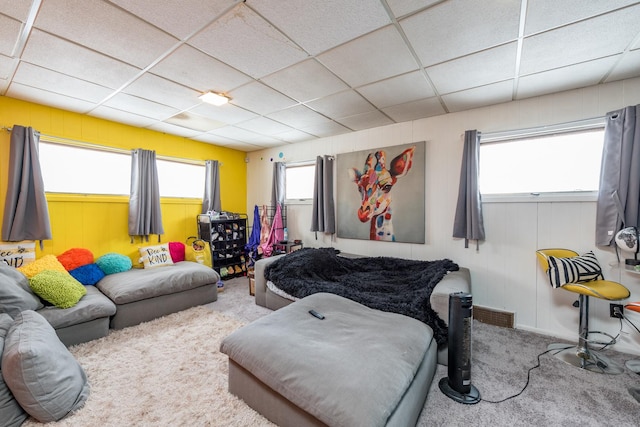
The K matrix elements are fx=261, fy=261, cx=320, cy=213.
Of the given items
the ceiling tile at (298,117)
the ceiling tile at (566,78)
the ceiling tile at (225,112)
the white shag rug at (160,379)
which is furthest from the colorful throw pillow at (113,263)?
the ceiling tile at (566,78)

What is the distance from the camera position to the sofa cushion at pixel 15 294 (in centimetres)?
212

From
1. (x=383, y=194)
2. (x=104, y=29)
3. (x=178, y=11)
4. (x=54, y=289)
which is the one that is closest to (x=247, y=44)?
(x=178, y=11)

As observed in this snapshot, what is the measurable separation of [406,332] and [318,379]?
73 centimetres

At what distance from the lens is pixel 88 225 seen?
11.3 ft

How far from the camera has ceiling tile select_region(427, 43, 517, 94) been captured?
2.03 meters

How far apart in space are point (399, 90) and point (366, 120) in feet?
2.97

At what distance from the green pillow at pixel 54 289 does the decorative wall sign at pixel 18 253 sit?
0.74 meters

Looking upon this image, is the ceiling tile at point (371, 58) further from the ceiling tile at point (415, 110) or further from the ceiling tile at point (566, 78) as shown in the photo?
the ceiling tile at point (566, 78)

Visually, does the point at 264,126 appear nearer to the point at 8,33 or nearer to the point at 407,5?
the point at 8,33

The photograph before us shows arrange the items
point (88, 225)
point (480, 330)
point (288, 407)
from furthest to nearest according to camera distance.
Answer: point (88, 225) → point (480, 330) → point (288, 407)

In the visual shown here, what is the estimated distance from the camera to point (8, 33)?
181 centimetres

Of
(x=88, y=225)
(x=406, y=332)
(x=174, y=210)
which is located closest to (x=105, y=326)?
(x=88, y=225)

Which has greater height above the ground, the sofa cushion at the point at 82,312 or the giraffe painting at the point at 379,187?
the giraffe painting at the point at 379,187

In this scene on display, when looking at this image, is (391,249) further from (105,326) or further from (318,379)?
(105,326)
